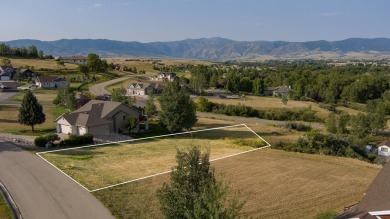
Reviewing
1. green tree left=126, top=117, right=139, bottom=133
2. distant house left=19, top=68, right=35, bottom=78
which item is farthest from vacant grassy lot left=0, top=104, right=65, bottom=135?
distant house left=19, top=68, right=35, bottom=78

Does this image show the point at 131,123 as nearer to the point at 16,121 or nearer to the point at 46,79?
the point at 16,121

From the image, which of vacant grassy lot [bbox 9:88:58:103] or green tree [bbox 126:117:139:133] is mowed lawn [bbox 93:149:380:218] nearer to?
green tree [bbox 126:117:139:133]

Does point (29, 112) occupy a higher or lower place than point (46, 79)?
lower

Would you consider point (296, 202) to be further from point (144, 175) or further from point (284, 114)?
point (284, 114)

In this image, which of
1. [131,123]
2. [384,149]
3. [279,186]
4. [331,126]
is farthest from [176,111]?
[384,149]

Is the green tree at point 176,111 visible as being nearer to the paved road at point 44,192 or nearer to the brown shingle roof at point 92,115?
the brown shingle roof at point 92,115

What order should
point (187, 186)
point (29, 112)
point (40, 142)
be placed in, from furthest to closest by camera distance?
1. point (29, 112)
2. point (40, 142)
3. point (187, 186)
